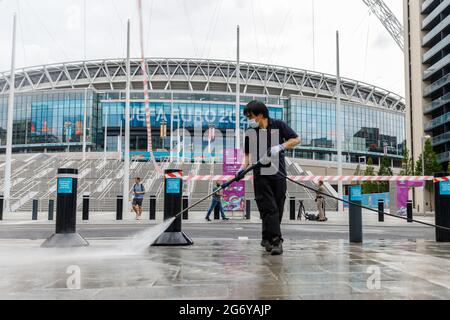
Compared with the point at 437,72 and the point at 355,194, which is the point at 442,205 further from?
the point at 437,72

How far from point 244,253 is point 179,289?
2.48 m

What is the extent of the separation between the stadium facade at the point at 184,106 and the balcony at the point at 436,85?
26.8m

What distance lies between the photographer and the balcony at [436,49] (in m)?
49.2

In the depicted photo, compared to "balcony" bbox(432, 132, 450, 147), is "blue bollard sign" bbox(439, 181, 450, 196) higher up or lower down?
lower down

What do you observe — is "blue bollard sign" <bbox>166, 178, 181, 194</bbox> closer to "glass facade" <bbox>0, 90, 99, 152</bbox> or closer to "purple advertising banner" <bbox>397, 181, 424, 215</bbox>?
"purple advertising banner" <bbox>397, 181, 424, 215</bbox>

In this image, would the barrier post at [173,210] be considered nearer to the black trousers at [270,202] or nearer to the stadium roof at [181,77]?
the black trousers at [270,202]

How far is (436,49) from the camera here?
167ft

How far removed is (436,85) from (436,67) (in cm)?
239

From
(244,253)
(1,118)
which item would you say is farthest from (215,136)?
(244,253)

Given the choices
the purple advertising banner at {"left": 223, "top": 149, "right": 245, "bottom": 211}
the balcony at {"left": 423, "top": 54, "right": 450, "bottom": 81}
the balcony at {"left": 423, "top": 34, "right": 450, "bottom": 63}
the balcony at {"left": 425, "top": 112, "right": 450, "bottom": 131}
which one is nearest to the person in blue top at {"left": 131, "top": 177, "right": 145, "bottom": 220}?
the purple advertising banner at {"left": 223, "top": 149, "right": 245, "bottom": 211}

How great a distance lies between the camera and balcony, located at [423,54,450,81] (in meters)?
48.9

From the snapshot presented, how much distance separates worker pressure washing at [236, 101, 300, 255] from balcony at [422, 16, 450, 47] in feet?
172

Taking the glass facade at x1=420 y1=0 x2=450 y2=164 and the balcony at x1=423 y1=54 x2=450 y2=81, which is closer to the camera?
the balcony at x1=423 y1=54 x2=450 y2=81
